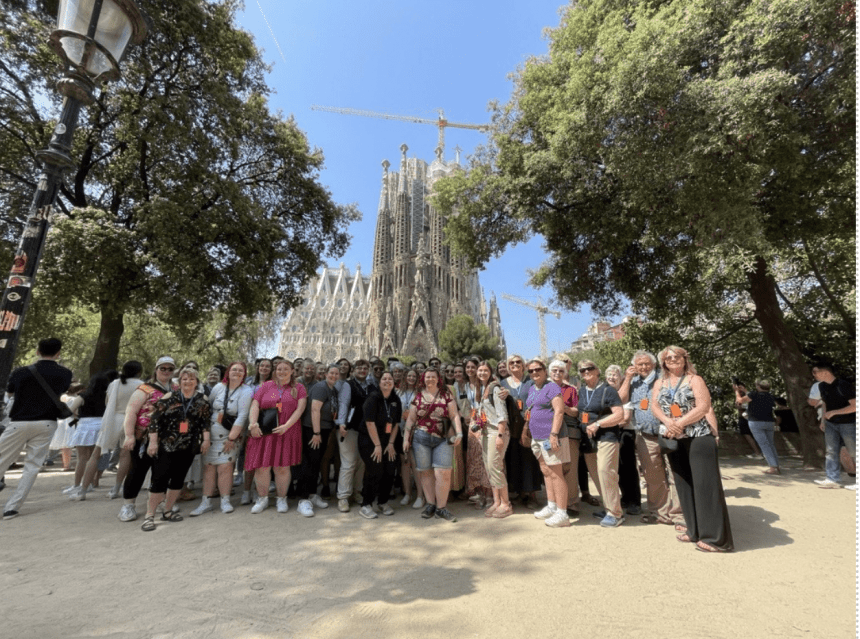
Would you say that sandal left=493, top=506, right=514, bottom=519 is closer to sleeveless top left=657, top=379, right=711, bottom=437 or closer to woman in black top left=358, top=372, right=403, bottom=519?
woman in black top left=358, top=372, right=403, bottom=519

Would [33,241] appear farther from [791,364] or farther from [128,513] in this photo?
[791,364]

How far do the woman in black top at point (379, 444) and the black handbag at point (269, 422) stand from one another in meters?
1.11

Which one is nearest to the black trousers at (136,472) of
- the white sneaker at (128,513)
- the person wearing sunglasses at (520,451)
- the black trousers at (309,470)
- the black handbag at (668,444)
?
the white sneaker at (128,513)

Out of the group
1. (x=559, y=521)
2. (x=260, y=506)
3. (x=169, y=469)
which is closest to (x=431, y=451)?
(x=559, y=521)

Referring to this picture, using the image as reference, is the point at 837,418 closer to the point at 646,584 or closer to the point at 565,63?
the point at 646,584

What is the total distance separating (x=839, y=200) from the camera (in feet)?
25.1

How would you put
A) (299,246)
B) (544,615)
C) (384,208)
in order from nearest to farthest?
1. (544,615)
2. (299,246)
3. (384,208)

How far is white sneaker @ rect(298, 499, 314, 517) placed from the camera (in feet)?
16.1

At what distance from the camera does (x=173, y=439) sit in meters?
4.64

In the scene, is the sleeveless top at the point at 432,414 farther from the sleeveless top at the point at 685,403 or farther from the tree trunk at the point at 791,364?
the tree trunk at the point at 791,364

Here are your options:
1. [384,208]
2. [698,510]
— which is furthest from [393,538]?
[384,208]

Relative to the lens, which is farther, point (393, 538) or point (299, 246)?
point (299, 246)

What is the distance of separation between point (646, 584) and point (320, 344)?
2782 inches

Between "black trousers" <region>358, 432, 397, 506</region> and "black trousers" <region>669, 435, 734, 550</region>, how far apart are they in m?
3.39
